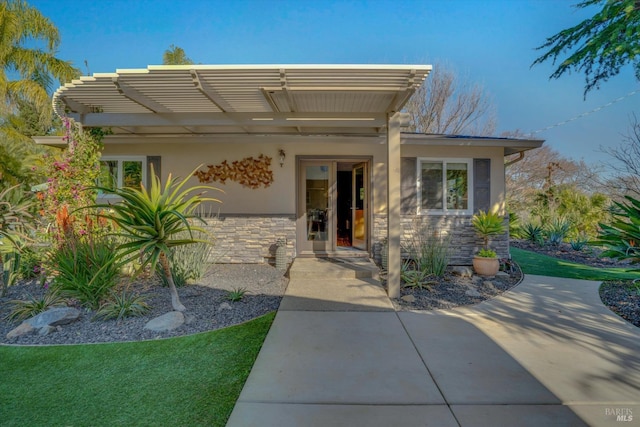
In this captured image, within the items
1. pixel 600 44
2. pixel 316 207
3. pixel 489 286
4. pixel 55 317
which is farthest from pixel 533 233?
pixel 55 317

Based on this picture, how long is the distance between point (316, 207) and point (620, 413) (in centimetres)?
685

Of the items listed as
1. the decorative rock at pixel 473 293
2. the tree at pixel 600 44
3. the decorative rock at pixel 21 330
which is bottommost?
the decorative rock at pixel 21 330

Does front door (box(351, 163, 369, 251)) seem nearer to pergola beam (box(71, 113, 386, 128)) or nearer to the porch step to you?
the porch step

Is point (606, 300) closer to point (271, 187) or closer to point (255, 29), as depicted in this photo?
point (271, 187)

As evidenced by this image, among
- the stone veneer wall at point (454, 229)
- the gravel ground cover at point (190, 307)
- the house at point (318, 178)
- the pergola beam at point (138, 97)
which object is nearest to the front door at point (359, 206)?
the house at point (318, 178)

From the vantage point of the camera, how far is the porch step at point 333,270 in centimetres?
683

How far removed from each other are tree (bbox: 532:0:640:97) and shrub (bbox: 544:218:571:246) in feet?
15.6

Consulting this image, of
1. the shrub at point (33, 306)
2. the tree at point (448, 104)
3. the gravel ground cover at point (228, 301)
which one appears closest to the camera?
the gravel ground cover at point (228, 301)

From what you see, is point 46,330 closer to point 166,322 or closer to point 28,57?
point 166,322

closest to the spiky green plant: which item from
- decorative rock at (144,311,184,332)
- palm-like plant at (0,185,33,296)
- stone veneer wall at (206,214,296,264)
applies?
stone veneer wall at (206,214,296,264)

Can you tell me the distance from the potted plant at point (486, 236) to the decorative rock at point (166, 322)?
6.22m

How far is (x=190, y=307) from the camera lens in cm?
518

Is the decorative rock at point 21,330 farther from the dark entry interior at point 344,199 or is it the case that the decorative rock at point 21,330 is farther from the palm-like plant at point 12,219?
the dark entry interior at point 344,199

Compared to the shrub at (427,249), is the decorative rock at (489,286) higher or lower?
lower
